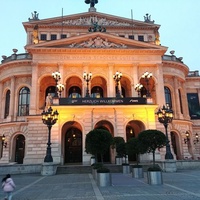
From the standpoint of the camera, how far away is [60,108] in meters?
28.4

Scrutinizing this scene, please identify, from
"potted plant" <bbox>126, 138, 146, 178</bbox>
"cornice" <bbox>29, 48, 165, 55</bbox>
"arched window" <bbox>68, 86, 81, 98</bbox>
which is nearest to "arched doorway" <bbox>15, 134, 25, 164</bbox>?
"arched window" <bbox>68, 86, 81, 98</bbox>

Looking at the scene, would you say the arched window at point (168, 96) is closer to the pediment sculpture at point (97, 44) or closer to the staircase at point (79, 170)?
the pediment sculpture at point (97, 44)

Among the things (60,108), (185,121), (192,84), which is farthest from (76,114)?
(192,84)

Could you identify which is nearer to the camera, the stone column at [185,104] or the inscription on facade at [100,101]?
the inscription on facade at [100,101]

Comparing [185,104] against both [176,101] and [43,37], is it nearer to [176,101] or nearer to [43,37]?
[176,101]

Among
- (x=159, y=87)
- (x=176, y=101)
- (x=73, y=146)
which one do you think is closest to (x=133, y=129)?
(x=159, y=87)

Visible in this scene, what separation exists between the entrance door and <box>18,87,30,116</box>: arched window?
26.0 feet

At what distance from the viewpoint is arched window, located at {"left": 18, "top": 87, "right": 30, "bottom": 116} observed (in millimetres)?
35562

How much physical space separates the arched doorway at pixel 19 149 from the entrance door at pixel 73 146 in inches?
275

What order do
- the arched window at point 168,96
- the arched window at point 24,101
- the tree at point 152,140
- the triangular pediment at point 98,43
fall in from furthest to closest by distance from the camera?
the arched window at point 168,96 → the arched window at point 24,101 → the triangular pediment at point 98,43 → the tree at point 152,140

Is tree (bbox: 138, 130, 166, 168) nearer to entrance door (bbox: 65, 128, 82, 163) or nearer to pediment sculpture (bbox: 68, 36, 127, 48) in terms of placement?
entrance door (bbox: 65, 128, 82, 163)

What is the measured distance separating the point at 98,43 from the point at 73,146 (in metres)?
15.7

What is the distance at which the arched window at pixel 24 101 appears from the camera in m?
35.6

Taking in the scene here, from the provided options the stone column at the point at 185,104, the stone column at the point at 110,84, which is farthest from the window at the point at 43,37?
the stone column at the point at 185,104
